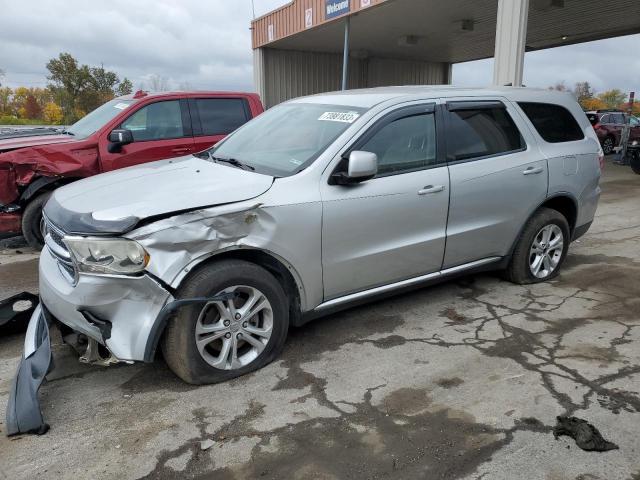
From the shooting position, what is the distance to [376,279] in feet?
12.5

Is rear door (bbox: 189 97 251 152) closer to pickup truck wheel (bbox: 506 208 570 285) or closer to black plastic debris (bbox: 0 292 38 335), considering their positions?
black plastic debris (bbox: 0 292 38 335)

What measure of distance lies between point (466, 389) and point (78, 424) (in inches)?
87.8

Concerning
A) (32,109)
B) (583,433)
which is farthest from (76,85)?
(583,433)

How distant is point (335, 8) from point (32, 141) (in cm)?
981

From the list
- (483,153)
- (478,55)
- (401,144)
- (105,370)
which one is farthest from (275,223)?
(478,55)

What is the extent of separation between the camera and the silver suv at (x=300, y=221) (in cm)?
290

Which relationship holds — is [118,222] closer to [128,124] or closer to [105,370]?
[105,370]

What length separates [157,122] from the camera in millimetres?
6816

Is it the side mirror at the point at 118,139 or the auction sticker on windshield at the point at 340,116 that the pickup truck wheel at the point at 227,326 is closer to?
the auction sticker on windshield at the point at 340,116

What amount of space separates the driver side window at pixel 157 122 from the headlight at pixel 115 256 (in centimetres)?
413

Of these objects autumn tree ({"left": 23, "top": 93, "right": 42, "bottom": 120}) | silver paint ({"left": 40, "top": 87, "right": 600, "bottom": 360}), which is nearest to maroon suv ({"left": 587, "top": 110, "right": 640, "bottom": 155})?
silver paint ({"left": 40, "top": 87, "right": 600, "bottom": 360})

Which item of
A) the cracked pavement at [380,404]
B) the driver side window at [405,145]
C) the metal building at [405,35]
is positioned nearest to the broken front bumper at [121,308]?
the cracked pavement at [380,404]

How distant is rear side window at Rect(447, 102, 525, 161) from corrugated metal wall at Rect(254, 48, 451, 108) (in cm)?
1606

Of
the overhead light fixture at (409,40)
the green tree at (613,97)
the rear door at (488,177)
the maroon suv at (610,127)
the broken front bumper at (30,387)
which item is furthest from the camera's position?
the green tree at (613,97)
